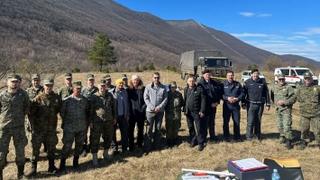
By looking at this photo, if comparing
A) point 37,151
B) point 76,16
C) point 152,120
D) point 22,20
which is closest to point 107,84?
point 152,120

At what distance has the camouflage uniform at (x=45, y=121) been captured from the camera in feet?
28.1

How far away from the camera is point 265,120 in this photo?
14.6 m

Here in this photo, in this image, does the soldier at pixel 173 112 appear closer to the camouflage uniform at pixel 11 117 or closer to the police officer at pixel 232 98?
the police officer at pixel 232 98

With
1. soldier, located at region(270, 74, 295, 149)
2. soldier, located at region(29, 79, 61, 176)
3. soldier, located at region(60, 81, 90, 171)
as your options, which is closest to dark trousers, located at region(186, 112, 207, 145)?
soldier, located at region(270, 74, 295, 149)

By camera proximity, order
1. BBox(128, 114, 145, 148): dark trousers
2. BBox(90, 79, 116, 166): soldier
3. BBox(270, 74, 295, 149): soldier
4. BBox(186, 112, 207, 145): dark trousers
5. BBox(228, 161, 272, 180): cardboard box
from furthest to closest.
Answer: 1. BBox(270, 74, 295, 149): soldier
2. BBox(186, 112, 207, 145): dark trousers
3. BBox(128, 114, 145, 148): dark trousers
4. BBox(90, 79, 116, 166): soldier
5. BBox(228, 161, 272, 180): cardboard box

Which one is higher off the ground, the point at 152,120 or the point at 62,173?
the point at 152,120

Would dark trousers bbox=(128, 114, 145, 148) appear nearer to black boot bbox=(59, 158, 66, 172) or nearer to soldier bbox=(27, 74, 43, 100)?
black boot bbox=(59, 158, 66, 172)

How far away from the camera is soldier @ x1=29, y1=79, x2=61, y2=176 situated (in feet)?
28.1

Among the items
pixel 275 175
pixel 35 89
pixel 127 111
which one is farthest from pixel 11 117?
pixel 275 175

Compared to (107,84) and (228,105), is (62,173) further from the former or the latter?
(228,105)

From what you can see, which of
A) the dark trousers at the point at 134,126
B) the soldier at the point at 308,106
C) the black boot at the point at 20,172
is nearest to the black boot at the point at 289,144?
the soldier at the point at 308,106

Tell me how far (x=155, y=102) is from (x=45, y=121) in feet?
7.87

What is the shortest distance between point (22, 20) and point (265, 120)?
96623 mm

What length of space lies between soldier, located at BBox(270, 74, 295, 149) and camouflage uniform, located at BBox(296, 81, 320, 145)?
8.5 inches
